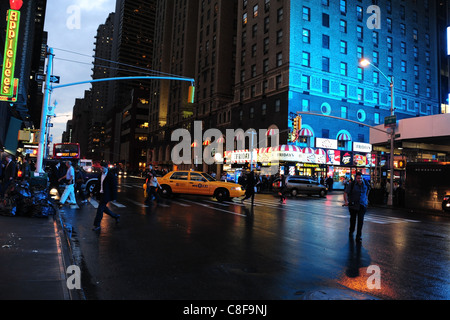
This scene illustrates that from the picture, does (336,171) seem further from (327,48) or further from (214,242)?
(214,242)

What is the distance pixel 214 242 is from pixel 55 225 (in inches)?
178

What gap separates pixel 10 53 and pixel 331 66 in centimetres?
3626

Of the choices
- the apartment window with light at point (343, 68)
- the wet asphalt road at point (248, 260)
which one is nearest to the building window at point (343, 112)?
the apartment window with light at point (343, 68)

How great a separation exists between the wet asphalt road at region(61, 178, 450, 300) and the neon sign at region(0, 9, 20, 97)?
14.7 meters

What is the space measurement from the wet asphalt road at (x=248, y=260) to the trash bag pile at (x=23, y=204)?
83 centimetres

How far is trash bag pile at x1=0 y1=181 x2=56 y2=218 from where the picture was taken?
31.9 ft

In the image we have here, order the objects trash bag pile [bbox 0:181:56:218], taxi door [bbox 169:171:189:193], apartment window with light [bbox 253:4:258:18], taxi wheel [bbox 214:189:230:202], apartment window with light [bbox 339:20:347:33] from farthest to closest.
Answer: apartment window with light [bbox 253:4:258:18]
apartment window with light [bbox 339:20:347:33]
taxi door [bbox 169:171:189:193]
taxi wheel [bbox 214:189:230:202]
trash bag pile [bbox 0:181:56:218]

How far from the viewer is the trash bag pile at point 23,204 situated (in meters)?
9.73

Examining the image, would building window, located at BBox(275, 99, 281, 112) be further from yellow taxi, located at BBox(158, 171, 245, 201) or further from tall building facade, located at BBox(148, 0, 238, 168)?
yellow taxi, located at BBox(158, 171, 245, 201)

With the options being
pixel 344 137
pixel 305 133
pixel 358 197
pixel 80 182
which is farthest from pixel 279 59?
pixel 358 197

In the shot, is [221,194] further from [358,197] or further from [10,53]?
[10,53]

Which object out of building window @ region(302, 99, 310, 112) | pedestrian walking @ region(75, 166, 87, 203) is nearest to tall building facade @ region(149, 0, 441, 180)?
building window @ region(302, 99, 310, 112)

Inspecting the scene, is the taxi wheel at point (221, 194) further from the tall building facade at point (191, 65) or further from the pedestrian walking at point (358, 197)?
A: the tall building facade at point (191, 65)
